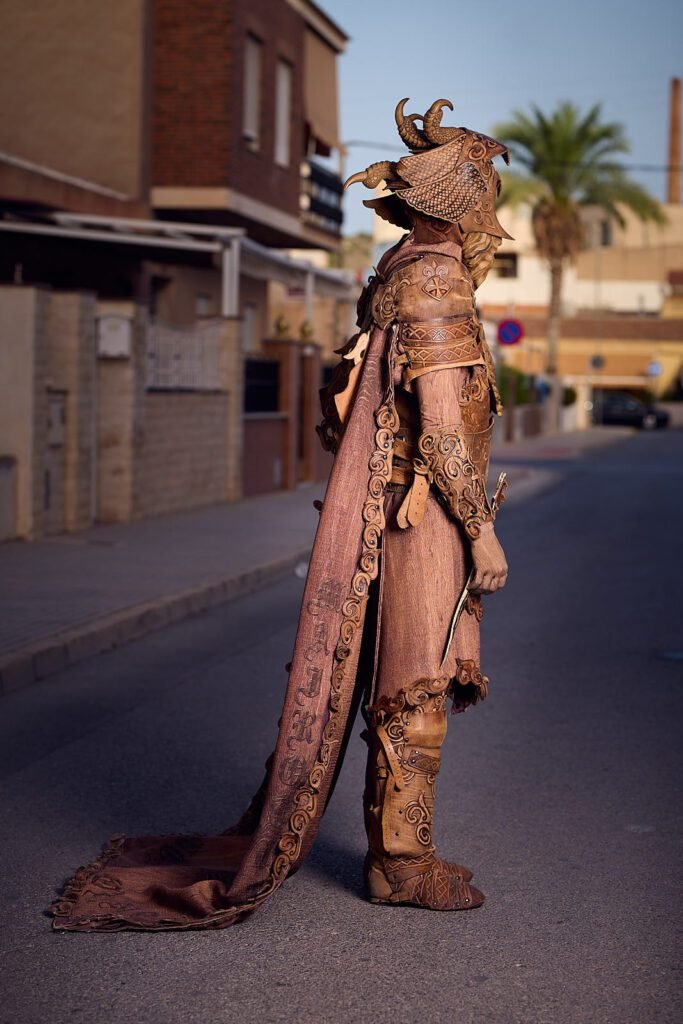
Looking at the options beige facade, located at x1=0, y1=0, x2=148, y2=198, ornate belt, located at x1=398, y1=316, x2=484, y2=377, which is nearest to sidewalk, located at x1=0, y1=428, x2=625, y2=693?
ornate belt, located at x1=398, y1=316, x2=484, y2=377

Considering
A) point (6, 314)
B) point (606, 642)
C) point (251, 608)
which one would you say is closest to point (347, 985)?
point (606, 642)

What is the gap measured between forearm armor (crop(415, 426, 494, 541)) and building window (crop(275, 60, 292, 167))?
22.5 meters

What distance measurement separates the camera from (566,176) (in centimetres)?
5309

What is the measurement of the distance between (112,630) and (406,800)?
5324 millimetres

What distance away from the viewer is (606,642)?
1020 centimetres

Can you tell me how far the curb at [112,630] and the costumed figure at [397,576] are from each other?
12.2ft

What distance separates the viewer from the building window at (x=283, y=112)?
2641 cm

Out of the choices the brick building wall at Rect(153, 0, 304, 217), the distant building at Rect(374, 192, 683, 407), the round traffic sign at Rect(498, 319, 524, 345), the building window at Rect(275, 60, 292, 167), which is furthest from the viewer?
the distant building at Rect(374, 192, 683, 407)

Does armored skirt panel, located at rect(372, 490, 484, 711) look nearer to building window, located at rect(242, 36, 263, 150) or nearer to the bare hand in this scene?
the bare hand

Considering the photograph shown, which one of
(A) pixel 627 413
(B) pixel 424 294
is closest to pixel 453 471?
(B) pixel 424 294

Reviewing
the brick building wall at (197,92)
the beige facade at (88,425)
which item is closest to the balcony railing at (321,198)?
the brick building wall at (197,92)

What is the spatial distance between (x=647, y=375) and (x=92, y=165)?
59.8m

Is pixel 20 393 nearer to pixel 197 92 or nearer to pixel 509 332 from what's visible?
pixel 197 92

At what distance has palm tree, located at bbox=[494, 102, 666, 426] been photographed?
51844mm
